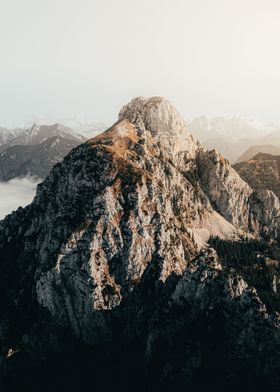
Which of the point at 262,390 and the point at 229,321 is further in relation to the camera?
the point at 229,321

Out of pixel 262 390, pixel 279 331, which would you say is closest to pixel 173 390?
pixel 262 390

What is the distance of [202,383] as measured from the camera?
7466 inches

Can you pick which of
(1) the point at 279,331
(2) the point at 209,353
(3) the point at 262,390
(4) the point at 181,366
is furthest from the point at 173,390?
(1) the point at 279,331

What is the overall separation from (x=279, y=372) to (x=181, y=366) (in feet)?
135

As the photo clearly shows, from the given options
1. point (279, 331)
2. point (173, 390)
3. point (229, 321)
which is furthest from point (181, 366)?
point (279, 331)

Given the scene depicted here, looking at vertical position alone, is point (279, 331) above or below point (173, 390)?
above

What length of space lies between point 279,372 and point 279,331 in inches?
649

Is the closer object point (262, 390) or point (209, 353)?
point (262, 390)

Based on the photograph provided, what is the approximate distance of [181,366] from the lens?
192m

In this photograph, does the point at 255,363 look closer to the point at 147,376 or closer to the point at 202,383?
the point at 202,383

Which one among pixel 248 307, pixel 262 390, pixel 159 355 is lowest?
pixel 262 390

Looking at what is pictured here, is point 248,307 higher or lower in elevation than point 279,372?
higher

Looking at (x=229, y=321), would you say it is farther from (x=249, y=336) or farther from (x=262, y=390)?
(x=262, y=390)

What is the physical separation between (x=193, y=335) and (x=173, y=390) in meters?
25.1
